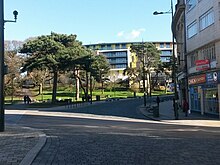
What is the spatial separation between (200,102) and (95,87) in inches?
2985

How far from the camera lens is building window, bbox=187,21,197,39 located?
116 feet

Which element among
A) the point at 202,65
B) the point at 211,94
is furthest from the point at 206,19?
the point at 211,94

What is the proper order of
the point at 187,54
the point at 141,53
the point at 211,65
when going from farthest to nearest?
the point at 141,53 → the point at 187,54 → the point at 211,65

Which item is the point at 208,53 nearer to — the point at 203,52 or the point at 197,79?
the point at 203,52

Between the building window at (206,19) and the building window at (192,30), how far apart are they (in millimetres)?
1716

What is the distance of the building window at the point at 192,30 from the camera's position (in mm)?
35269

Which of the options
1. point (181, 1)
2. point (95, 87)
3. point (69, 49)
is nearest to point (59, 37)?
point (69, 49)

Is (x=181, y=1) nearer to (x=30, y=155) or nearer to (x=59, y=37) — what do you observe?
(x=59, y=37)

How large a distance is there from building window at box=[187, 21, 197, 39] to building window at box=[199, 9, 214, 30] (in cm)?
172

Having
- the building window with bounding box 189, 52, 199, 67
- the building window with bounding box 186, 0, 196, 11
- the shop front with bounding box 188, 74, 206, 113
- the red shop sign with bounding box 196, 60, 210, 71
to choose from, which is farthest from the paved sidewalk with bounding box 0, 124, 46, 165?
the building window with bounding box 186, 0, 196, 11

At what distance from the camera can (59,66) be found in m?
56.5

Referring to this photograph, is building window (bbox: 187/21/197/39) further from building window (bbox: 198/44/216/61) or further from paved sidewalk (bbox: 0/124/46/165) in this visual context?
paved sidewalk (bbox: 0/124/46/165)

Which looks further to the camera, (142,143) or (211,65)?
(211,65)

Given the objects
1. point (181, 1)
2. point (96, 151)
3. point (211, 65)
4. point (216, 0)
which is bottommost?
point (96, 151)
